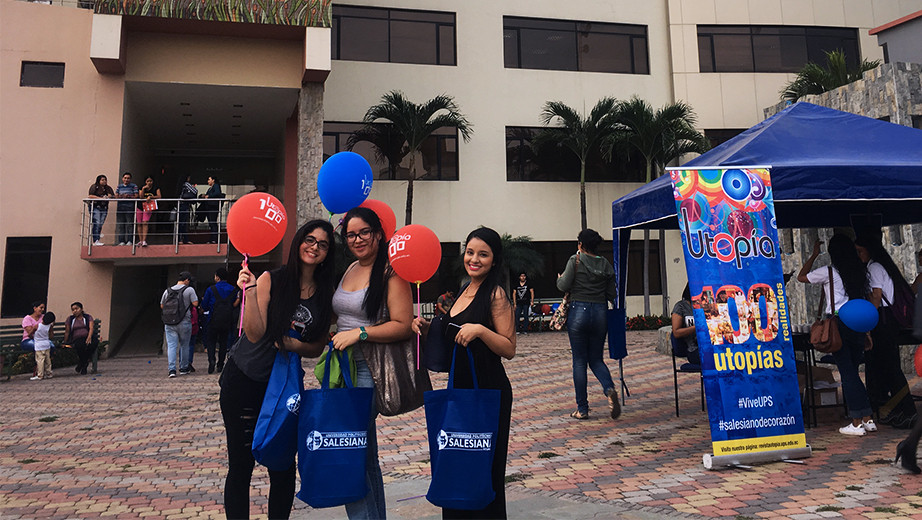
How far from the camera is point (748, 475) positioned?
4312 millimetres

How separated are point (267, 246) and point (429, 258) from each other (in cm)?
97

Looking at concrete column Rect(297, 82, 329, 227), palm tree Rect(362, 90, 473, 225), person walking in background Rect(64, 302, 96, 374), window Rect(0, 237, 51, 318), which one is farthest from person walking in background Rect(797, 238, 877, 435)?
window Rect(0, 237, 51, 318)

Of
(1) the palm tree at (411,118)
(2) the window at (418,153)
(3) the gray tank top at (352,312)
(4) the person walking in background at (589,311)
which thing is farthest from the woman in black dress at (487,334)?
(2) the window at (418,153)

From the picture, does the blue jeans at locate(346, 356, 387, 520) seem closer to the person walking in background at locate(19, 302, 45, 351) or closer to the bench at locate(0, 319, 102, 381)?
the person walking in background at locate(19, 302, 45, 351)

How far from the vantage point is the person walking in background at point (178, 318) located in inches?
404

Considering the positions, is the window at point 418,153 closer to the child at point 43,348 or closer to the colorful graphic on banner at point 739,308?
the child at point 43,348

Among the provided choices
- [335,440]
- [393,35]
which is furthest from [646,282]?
[335,440]

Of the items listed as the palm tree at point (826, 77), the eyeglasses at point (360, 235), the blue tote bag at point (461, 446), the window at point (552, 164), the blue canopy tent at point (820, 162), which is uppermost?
the palm tree at point (826, 77)

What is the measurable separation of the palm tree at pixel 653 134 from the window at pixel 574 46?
2288 mm

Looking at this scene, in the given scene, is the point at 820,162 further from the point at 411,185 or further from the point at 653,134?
the point at 653,134

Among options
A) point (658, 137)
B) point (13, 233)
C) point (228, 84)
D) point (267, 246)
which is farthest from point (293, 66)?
point (267, 246)

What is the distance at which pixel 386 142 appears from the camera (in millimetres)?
19531

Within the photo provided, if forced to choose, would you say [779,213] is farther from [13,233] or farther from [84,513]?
[13,233]

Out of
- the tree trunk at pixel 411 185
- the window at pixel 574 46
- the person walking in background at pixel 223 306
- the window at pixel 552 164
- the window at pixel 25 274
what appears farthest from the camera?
the window at pixel 574 46
